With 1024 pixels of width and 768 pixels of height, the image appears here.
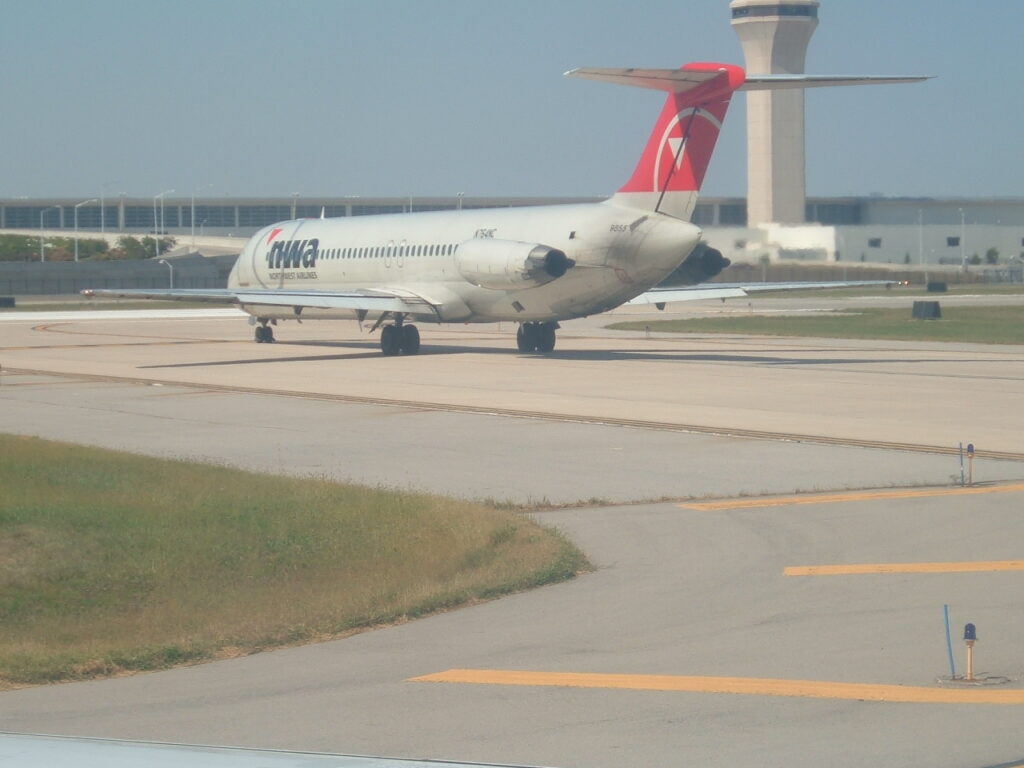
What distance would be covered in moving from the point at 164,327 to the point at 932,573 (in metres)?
52.8

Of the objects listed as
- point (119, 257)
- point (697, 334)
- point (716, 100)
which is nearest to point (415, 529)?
point (716, 100)

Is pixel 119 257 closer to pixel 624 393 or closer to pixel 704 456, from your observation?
pixel 624 393

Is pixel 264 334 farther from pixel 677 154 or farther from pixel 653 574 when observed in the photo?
pixel 653 574

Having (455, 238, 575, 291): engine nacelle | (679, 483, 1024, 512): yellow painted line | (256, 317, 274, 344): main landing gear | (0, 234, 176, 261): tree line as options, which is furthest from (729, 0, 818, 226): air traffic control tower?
(679, 483, 1024, 512): yellow painted line

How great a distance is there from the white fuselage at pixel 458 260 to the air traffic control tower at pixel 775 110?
269ft

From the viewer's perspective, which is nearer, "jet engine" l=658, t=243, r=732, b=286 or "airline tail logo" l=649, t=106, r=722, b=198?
"airline tail logo" l=649, t=106, r=722, b=198

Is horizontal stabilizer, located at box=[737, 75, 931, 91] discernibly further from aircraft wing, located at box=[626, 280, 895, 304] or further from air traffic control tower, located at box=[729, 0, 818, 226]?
air traffic control tower, located at box=[729, 0, 818, 226]

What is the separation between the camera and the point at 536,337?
39594mm

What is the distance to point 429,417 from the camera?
23.7m

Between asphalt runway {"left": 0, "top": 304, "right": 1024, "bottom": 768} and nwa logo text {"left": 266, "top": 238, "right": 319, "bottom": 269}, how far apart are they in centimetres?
1379

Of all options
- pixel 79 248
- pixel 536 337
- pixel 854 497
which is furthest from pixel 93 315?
pixel 854 497

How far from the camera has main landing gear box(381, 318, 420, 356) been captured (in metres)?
39.9

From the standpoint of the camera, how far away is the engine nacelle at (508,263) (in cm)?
3472

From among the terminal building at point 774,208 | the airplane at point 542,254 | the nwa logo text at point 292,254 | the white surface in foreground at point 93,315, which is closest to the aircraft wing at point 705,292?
the airplane at point 542,254
